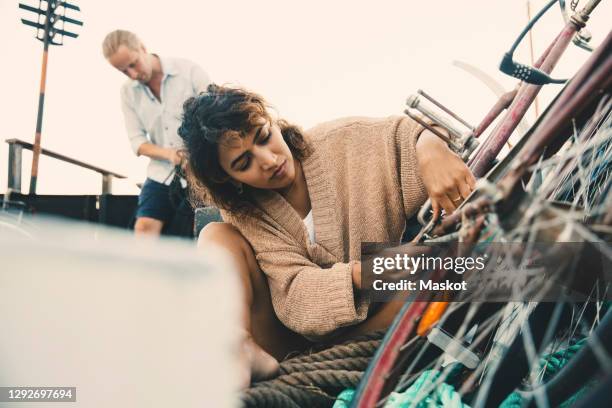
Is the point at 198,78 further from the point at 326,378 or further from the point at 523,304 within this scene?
the point at 523,304

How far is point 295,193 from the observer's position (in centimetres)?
89

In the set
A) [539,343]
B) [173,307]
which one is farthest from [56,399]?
[539,343]

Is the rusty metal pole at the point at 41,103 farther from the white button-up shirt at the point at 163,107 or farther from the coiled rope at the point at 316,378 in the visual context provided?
the coiled rope at the point at 316,378

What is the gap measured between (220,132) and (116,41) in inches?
36.9

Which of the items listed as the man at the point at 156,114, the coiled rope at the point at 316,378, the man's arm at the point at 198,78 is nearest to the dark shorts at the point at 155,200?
the man at the point at 156,114

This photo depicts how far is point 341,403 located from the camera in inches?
22.7

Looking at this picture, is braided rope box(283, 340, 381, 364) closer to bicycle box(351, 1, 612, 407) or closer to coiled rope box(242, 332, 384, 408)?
coiled rope box(242, 332, 384, 408)

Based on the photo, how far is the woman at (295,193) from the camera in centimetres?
75

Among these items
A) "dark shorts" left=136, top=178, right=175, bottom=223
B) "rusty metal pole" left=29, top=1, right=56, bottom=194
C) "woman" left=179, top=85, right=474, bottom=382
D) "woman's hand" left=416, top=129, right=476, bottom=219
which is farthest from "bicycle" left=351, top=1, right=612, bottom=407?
"rusty metal pole" left=29, top=1, right=56, bottom=194

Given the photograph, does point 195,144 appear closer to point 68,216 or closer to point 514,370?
point 514,370

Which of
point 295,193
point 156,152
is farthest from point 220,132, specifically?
point 156,152

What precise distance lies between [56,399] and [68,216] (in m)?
1.82

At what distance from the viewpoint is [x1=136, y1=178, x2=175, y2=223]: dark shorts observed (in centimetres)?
169

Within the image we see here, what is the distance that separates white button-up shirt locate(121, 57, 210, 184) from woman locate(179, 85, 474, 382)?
81 cm
